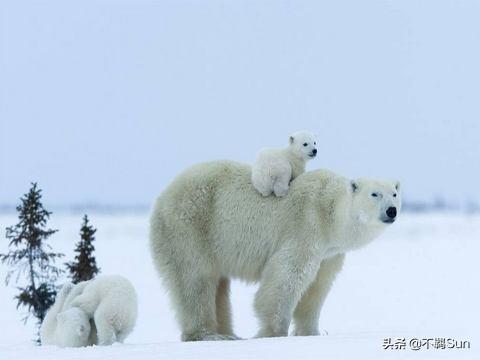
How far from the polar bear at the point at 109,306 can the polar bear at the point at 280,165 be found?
1733 millimetres

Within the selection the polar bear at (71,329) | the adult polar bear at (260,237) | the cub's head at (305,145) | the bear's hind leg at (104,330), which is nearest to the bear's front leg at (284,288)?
the adult polar bear at (260,237)

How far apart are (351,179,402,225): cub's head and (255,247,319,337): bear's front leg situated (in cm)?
66

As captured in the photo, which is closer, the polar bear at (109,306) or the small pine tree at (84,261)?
the polar bear at (109,306)

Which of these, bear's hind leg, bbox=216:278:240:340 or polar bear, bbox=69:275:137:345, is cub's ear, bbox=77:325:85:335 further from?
bear's hind leg, bbox=216:278:240:340

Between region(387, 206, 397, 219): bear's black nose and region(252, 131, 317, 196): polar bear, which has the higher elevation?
region(252, 131, 317, 196): polar bear

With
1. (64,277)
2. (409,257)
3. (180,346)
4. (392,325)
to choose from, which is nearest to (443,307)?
(392,325)

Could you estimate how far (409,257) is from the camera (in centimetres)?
2881

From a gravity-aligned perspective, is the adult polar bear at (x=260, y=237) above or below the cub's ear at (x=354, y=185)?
below

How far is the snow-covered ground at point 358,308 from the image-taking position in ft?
20.9

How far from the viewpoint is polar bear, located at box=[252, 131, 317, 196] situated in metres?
8.64

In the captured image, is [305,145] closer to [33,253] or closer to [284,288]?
[284,288]

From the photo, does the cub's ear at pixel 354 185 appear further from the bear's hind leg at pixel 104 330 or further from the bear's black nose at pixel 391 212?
the bear's hind leg at pixel 104 330

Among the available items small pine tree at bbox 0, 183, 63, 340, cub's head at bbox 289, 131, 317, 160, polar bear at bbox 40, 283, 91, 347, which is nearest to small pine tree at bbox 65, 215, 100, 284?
small pine tree at bbox 0, 183, 63, 340

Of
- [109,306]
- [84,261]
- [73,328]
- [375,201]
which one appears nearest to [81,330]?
[73,328]
